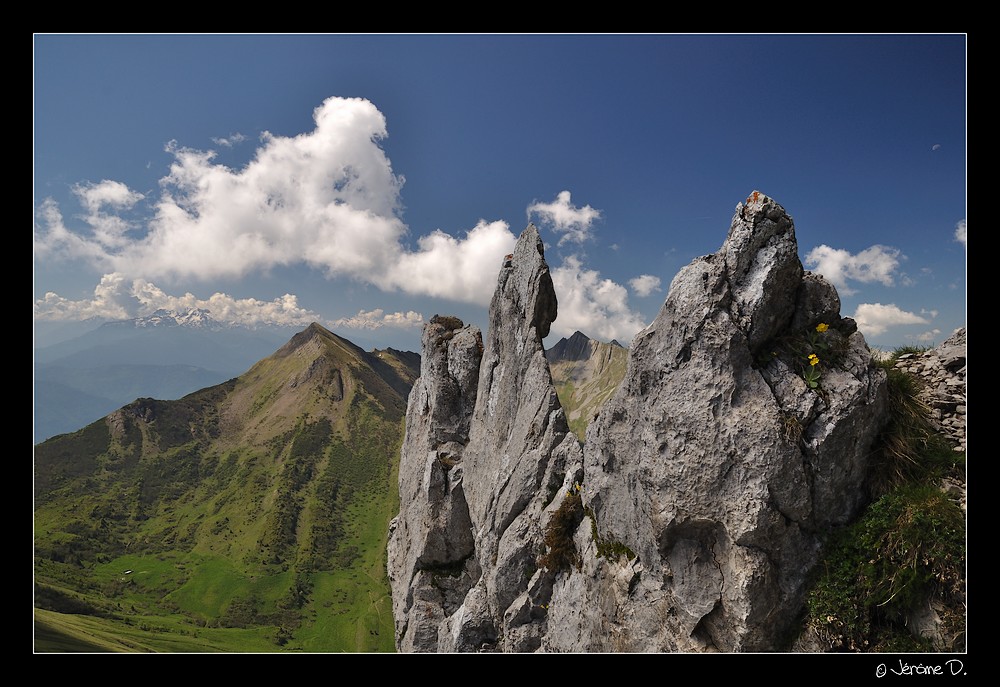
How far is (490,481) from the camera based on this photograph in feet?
96.2

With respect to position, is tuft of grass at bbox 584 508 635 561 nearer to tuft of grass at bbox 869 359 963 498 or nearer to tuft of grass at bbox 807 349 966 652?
tuft of grass at bbox 807 349 966 652

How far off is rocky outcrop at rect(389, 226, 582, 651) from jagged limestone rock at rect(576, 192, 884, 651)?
25.8 ft

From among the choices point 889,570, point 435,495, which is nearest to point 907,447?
point 889,570

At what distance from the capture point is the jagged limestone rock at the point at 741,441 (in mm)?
13258

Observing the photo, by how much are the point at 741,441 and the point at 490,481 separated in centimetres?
1900

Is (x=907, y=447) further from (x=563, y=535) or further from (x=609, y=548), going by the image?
(x=563, y=535)

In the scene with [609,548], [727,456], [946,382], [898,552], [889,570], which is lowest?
[609,548]

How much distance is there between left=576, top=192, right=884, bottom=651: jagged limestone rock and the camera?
13.3 meters

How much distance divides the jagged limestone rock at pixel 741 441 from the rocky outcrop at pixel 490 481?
786cm

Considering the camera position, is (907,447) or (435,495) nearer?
(907,447)

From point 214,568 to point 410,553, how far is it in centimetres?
17087

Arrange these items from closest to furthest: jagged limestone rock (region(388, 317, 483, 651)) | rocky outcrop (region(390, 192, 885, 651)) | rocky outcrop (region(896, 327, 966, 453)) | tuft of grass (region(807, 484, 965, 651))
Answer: tuft of grass (region(807, 484, 965, 651))
rocky outcrop (region(896, 327, 966, 453))
rocky outcrop (region(390, 192, 885, 651))
jagged limestone rock (region(388, 317, 483, 651))

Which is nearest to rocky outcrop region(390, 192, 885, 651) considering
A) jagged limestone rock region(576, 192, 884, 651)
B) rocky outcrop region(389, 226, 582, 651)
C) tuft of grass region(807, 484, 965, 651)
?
jagged limestone rock region(576, 192, 884, 651)
